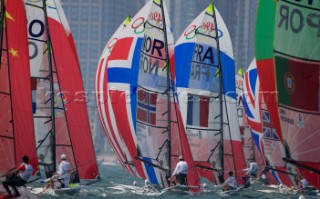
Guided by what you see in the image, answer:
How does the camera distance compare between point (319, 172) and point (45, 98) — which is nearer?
point (319, 172)

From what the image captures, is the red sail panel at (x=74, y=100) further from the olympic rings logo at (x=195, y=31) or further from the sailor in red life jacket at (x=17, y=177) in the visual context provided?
the sailor in red life jacket at (x=17, y=177)

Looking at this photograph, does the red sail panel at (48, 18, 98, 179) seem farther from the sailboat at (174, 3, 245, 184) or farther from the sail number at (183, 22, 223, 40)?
the sail number at (183, 22, 223, 40)

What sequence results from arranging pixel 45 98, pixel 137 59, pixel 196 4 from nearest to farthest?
1. pixel 45 98
2. pixel 137 59
3. pixel 196 4

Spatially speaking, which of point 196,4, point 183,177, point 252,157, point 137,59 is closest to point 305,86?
point 183,177

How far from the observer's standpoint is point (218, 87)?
107 ft

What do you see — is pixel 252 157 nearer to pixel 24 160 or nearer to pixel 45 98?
pixel 45 98

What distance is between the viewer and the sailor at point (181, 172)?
26891mm

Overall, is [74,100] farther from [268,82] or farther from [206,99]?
[268,82]

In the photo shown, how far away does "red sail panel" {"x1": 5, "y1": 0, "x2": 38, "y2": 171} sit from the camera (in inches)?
818

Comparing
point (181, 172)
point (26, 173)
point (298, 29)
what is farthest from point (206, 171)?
point (298, 29)

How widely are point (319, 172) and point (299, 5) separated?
2998 millimetres

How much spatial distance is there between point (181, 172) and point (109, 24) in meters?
170

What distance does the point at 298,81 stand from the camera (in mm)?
17875

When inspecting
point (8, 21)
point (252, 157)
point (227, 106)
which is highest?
point (8, 21)
